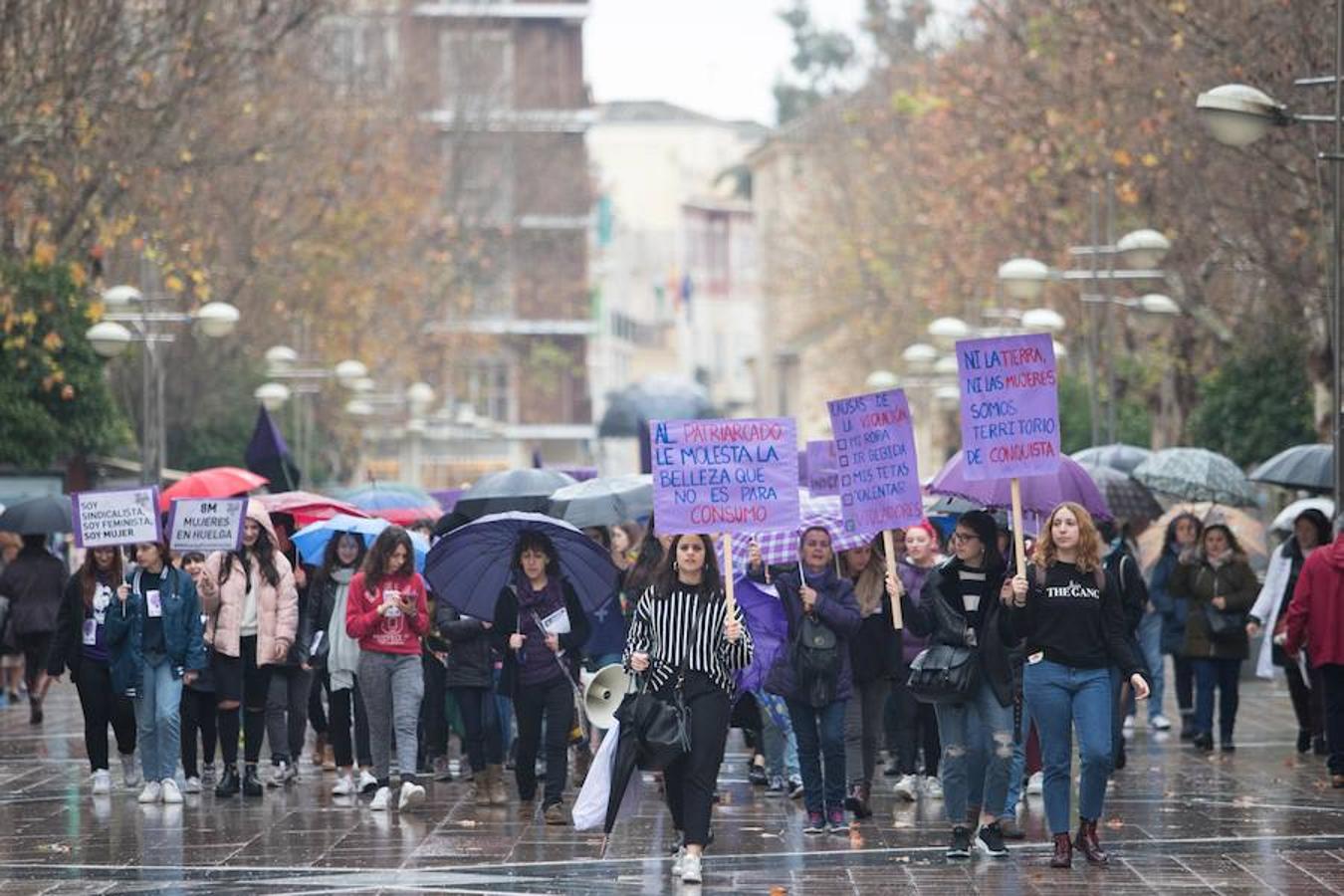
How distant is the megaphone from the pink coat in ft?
6.12

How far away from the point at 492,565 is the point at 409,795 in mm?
1367

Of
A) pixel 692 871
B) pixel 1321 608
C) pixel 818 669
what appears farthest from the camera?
pixel 1321 608

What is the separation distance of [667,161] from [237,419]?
288ft

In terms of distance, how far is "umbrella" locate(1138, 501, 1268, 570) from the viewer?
23.9 metres

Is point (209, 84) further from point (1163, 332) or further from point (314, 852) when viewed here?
point (314, 852)

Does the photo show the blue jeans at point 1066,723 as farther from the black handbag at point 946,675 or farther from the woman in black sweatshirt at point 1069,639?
the black handbag at point 946,675

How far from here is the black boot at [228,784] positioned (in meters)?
18.1

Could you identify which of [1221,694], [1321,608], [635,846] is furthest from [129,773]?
[1221,694]

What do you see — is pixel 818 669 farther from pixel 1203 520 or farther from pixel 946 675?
pixel 1203 520

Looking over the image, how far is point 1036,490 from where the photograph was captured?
1652cm

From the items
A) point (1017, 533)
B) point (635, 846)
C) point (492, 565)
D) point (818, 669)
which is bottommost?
point (635, 846)

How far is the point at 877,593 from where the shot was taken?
1705 cm

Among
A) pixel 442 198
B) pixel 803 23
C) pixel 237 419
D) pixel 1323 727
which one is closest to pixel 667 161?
pixel 803 23

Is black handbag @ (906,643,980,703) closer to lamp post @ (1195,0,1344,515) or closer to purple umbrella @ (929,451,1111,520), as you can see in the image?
purple umbrella @ (929,451,1111,520)
